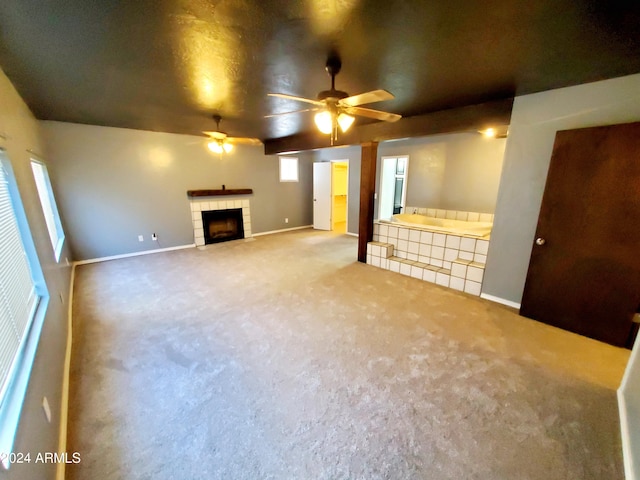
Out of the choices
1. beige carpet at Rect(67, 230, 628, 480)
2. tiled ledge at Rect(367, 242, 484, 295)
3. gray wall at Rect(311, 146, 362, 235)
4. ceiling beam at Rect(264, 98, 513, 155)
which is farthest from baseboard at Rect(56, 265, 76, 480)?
gray wall at Rect(311, 146, 362, 235)

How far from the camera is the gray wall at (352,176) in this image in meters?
5.91

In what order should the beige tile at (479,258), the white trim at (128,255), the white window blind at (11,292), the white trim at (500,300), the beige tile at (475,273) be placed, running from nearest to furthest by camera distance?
1. the white window blind at (11,292)
2. the white trim at (500,300)
3. the beige tile at (475,273)
4. the beige tile at (479,258)
5. the white trim at (128,255)

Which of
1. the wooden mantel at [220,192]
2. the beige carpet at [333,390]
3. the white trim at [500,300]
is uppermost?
the wooden mantel at [220,192]

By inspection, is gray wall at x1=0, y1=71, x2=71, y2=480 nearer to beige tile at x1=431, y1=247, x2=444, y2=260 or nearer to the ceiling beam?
the ceiling beam

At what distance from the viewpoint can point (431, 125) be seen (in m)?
3.17

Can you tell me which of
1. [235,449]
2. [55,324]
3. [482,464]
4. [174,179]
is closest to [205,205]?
[174,179]

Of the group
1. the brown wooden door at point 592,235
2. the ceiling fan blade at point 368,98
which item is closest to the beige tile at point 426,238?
the brown wooden door at point 592,235

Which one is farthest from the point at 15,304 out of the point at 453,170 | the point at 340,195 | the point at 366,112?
the point at 340,195

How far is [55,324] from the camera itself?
1814 millimetres

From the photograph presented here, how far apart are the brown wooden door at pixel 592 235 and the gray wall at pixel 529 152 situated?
0.55 feet

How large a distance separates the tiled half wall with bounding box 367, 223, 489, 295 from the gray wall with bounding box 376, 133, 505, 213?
62.5 inches

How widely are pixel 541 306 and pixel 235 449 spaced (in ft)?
9.51

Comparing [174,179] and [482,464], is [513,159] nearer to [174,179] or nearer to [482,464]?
[482,464]

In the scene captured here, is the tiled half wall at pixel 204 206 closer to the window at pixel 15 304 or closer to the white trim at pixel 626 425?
the window at pixel 15 304
